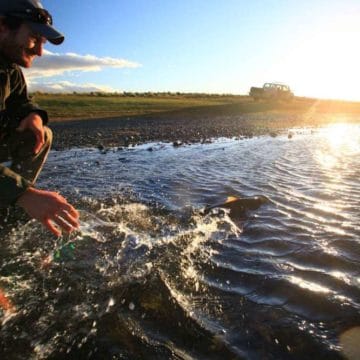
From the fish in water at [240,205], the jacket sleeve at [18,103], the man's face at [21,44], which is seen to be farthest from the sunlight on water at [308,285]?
the man's face at [21,44]

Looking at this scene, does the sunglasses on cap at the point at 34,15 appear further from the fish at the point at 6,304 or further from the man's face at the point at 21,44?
the fish at the point at 6,304

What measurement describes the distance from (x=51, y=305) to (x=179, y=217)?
2.83 m

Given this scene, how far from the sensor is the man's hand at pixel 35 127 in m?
3.90

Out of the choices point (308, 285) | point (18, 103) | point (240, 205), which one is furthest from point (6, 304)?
point (240, 205)

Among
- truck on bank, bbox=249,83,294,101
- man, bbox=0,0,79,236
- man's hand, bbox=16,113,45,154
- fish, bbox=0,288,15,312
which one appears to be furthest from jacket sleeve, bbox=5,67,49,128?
truck on bank, bbox=249,83,294,101

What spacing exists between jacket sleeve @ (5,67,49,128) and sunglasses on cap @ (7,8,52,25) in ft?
2.99

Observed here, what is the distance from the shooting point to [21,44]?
11.6 ft

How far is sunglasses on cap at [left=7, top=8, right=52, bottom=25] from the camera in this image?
11.1ft

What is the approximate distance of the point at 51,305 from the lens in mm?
3453

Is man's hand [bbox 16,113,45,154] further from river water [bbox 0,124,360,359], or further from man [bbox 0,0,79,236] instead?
river water [bbox 0,124,360,359]

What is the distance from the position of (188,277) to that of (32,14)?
264cm

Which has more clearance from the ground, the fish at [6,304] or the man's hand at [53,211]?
the man's hand at [53,211]

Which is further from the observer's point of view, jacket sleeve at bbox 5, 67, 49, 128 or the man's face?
jacket sleeve at bbox 5, 67, 49, 128

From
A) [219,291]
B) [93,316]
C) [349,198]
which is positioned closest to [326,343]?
[219,291]
